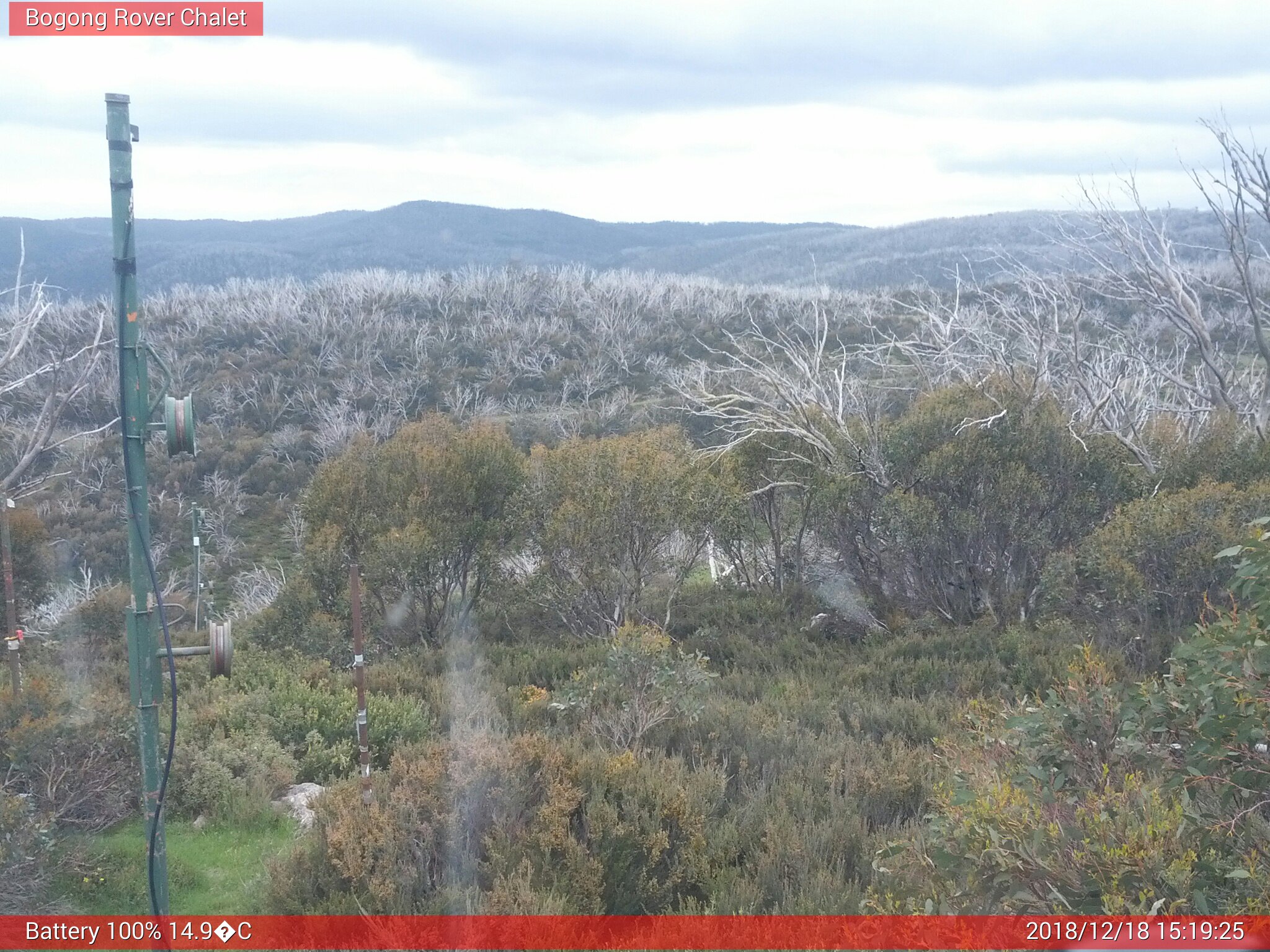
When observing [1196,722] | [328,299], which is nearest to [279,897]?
[1196,722]

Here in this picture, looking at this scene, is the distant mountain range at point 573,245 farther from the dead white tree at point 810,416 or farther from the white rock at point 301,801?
the white rock at point 301,801

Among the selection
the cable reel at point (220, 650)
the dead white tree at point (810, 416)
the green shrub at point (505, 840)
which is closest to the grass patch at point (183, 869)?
the green shrub at point (505, 840)

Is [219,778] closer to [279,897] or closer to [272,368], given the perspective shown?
[279,897]

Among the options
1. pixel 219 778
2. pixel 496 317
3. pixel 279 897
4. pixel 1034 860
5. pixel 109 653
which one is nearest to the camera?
pixel 1034 860

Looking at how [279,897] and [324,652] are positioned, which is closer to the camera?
[279,897]

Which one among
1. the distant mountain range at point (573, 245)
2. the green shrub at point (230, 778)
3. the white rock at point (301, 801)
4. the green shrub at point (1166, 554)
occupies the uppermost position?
the distant mountain range at point (573, 245)

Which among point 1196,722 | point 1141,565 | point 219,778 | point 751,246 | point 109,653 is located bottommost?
point 109,653

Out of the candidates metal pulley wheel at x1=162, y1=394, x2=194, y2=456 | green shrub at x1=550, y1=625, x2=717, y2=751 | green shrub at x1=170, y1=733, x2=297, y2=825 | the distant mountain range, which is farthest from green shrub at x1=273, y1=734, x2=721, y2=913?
the distant mountain range
